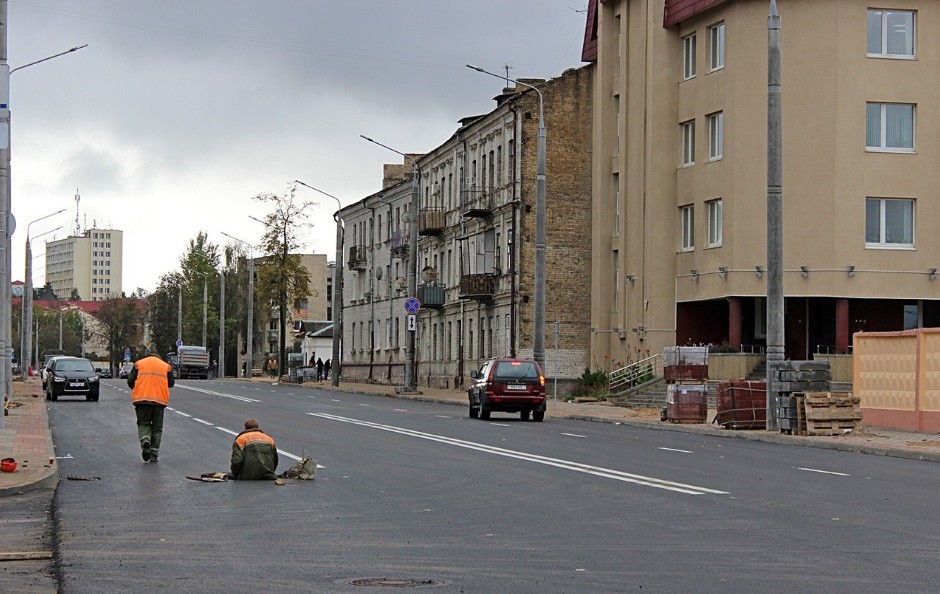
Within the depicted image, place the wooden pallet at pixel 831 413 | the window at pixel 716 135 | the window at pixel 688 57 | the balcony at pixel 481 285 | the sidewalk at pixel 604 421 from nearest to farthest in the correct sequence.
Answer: the sidewalk at pixel 604 421, the wooden pallet at pixel 831 413, the window at pixel 716 135, the window at pixel 688 57, the balcony at pixel 481 285

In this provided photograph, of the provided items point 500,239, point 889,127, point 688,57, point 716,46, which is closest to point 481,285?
point 500,239

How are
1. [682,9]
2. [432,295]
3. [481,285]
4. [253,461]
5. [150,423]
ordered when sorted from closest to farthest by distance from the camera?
[253,461] → [150,423] → [682,9] → [481,285] → [432,295]

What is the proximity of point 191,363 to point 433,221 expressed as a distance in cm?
4423

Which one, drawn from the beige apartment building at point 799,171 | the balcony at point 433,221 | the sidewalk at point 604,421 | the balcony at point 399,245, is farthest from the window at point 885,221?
the balcony at point 399,245

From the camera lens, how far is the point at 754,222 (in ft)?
156

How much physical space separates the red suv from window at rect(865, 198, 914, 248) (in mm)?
15042

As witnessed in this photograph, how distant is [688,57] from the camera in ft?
169

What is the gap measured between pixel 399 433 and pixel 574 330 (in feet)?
100

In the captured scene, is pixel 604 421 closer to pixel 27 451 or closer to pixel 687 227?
pixel 687 227

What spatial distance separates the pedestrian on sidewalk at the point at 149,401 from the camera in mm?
20656

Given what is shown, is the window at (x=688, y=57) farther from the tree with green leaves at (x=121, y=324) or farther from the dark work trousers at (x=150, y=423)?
the tree with green leaves at (x=121, y=324)

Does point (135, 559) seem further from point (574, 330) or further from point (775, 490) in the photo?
point (574, 330)

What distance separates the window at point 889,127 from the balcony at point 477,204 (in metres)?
20.3

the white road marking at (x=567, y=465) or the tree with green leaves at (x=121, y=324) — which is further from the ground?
the tree with green leaves at (x=121, y=324)
